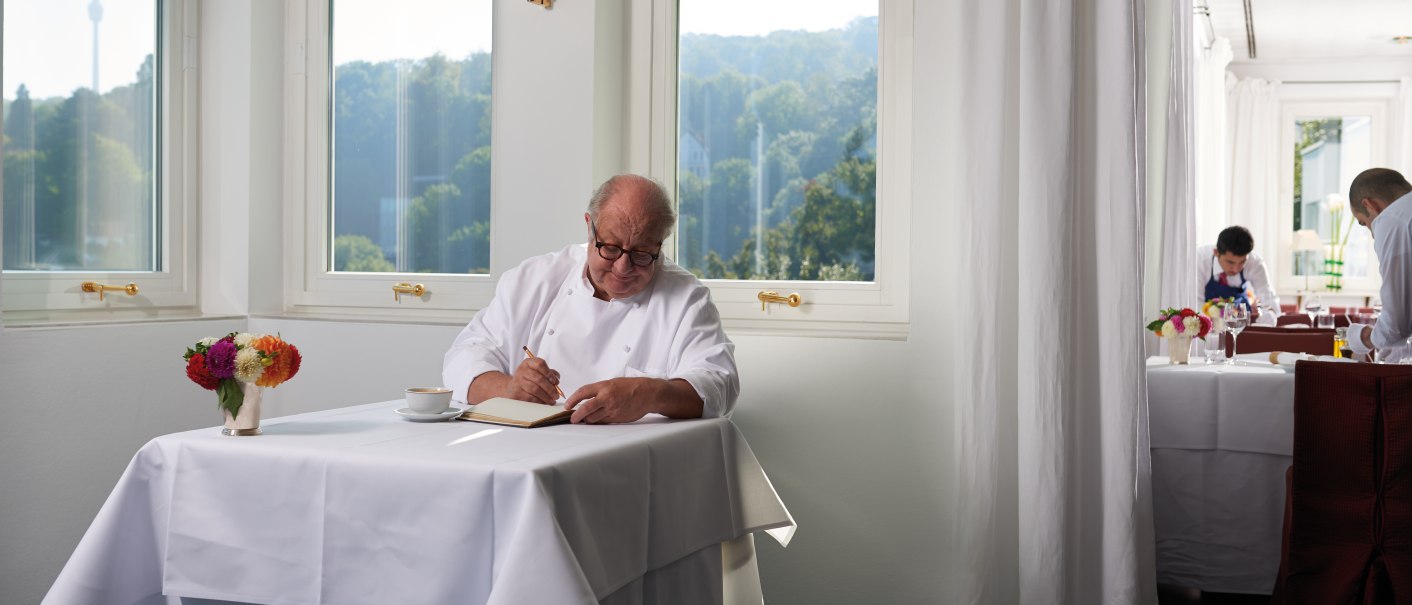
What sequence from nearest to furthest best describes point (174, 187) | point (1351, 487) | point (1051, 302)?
point (1051, 302)
point (1351, 487)
point (174, 187)

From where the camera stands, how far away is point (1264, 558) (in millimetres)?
3451

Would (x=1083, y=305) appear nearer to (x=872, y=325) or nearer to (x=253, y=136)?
(x=872, y=325)

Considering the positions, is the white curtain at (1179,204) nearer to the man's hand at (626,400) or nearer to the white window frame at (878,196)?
the white window frame at (878,196)

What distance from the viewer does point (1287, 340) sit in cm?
431

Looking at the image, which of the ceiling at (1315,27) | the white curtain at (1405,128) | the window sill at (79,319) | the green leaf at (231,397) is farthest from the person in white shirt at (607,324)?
the white curtain at (1405,128)

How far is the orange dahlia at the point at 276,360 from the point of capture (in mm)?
2000

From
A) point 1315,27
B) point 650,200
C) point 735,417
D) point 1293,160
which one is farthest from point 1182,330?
point 1293,160

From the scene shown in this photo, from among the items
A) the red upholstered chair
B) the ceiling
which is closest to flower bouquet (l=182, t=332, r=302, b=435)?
the red upholstered chair

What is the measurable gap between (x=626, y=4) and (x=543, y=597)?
2410mm

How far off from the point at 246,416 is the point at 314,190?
7.12 feet

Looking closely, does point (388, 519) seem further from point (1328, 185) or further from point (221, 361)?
point (1328, 185)

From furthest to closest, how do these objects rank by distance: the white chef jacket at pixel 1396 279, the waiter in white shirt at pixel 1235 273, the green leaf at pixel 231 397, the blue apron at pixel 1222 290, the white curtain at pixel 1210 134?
the white curtain at pixel 1210 134 < the blue apron at pixel 1222 290 < the waiter in white shirt at pixel 1235 273 < the white chef jacket at pixel 1396 279 < the green leaf at pixel 231 397

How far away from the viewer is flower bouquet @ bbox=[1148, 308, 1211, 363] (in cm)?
367

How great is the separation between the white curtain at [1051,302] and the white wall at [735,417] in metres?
0.11
